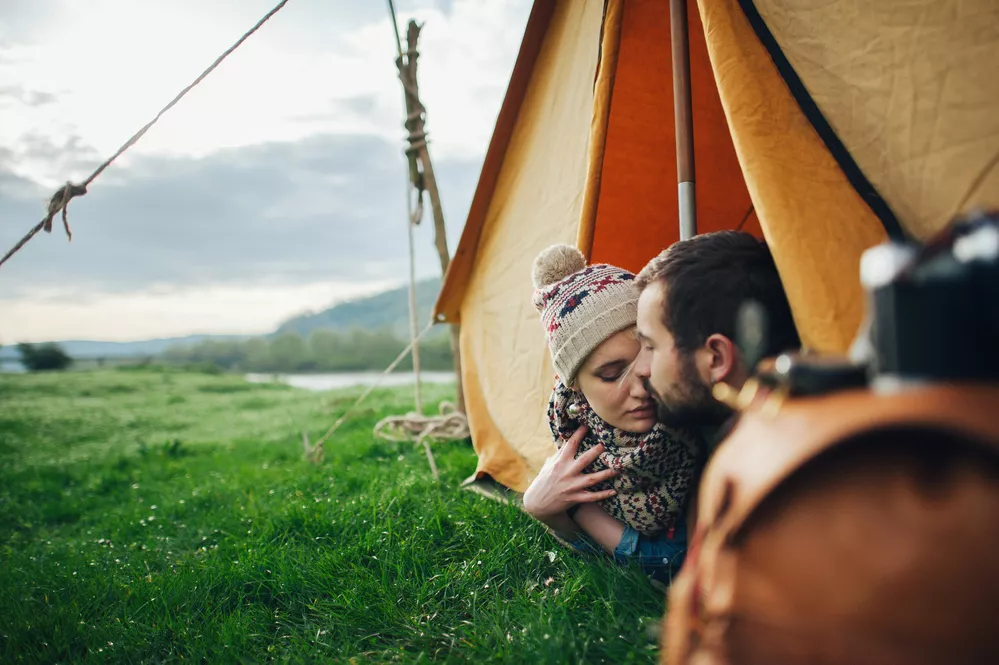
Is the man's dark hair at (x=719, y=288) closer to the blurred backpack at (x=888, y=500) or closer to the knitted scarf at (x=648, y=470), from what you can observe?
the knitted scarf at (x=648, y=470)

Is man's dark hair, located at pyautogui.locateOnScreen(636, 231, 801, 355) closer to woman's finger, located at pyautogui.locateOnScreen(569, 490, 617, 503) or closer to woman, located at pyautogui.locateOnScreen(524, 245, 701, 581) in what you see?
woman, located at pyautogui.locateOnScreen(524, 245, 701, 581)

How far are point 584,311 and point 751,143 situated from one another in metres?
0.67

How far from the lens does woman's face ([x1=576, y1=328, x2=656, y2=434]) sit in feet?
5.69

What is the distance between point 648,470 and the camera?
173cm

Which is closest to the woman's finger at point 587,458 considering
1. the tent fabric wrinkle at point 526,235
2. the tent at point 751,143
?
the tent at point 751,143

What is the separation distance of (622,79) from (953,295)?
7.72 ft

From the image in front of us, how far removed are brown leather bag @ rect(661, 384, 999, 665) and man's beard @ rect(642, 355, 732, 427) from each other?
63cm

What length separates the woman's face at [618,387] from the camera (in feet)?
5.69

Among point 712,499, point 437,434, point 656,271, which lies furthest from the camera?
point 437,434

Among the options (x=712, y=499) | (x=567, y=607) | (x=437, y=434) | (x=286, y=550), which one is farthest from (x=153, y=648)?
(x=437, y=434)

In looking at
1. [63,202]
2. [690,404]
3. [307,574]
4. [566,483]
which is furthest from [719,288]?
[63,202]

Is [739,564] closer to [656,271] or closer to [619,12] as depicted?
[656,271]

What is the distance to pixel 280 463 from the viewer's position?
4426mm

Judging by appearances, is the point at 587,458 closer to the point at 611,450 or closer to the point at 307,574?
the point at 611,450
